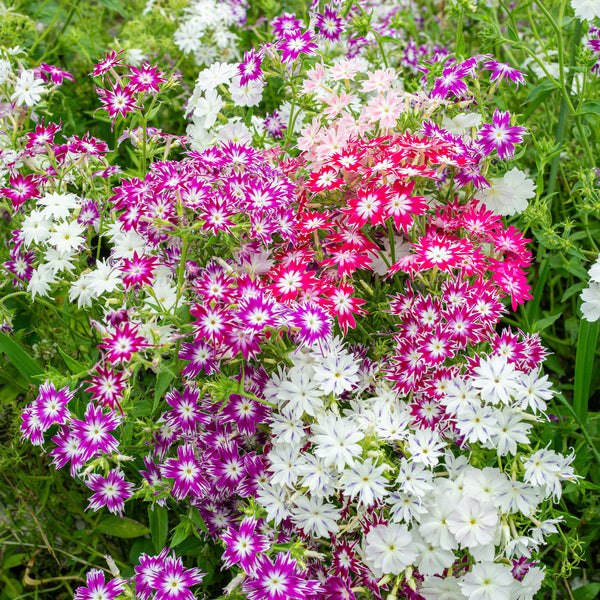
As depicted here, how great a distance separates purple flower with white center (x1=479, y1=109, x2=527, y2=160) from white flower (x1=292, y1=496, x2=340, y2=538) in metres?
0.92

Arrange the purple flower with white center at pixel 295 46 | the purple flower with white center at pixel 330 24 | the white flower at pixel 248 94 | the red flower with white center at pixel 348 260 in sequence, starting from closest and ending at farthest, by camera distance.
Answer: the red flower with white center at pixel 348 260
the purple flower with white center at pixel 295 46
the white flower at pixel 248 94
the purple flower with white center at pixel 330 24

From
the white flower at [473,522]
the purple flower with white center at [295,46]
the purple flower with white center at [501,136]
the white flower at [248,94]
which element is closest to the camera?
the white flower at [473,522]

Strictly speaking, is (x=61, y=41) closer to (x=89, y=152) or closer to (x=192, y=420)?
(x=89, y=152)

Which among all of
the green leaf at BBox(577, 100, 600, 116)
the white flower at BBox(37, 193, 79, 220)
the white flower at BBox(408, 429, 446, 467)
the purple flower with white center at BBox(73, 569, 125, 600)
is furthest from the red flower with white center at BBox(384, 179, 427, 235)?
the purple flower with white center at BBox(73, 569, 125, 600)

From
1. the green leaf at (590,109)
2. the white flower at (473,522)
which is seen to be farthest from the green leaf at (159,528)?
the green leaf at (590,109)

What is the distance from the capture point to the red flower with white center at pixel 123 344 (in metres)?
1.29

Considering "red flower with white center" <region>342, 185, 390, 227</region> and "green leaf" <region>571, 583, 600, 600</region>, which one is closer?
"red flower with white center" <region>342, 185, 390, 227</region>

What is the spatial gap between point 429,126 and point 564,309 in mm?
993

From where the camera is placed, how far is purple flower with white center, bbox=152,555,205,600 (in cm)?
137

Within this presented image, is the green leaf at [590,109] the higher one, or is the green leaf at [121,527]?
the green leaf at [590,109]

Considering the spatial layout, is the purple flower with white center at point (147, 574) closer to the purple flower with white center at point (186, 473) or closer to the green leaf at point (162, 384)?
the purple flower with white center at point (186, 473)

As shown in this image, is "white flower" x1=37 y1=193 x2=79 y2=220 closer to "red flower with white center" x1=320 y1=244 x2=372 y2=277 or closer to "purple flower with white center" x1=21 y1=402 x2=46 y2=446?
"purple flower with white center" x1=21 y1=402 x2=46 y2=446

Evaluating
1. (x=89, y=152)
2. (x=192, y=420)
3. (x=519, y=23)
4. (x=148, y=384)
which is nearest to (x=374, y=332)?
(x=192, y=420)

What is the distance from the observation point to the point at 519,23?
3.32 m
